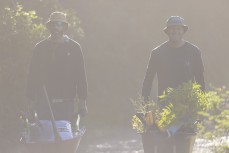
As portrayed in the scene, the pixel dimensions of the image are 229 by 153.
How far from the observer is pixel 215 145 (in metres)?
6.67

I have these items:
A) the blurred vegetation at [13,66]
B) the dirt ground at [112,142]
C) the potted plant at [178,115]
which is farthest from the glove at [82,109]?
the blurred vegetation at [13,66]

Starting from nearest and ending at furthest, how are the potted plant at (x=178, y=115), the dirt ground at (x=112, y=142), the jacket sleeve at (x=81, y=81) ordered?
the potted plant at (x=178, y=115) < the jacket sleeve at (x=81, y=81) < the dirt ground at (x=112, y=142)

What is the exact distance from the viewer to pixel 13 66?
59.4ft

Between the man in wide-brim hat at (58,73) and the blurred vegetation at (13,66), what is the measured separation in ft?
21.9

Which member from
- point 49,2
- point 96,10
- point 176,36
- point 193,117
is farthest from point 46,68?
point 96,10

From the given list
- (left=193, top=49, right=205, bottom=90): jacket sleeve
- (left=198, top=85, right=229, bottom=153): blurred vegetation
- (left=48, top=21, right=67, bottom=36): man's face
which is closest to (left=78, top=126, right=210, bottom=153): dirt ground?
(left=193, top=49, right=205, bottom=90): jacket sleeve

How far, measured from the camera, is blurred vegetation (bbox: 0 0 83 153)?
1784 cm

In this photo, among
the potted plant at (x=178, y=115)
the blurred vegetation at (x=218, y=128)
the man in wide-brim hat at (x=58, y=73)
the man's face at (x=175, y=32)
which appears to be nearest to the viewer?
the blurred vegetation at (x=218, y=128)

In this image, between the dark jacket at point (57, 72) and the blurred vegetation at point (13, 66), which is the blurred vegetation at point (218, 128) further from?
the blurred vegetation at point (13, 66)

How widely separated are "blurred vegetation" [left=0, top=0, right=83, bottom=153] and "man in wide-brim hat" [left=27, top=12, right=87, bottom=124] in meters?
6.68

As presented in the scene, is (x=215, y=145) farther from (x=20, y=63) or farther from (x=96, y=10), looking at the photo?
(x=96, y=10)

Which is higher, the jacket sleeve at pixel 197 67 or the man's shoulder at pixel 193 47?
the man's shoulder at pixel 193 47

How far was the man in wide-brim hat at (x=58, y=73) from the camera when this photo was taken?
10906 millimetres

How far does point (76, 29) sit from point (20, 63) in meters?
8.07
